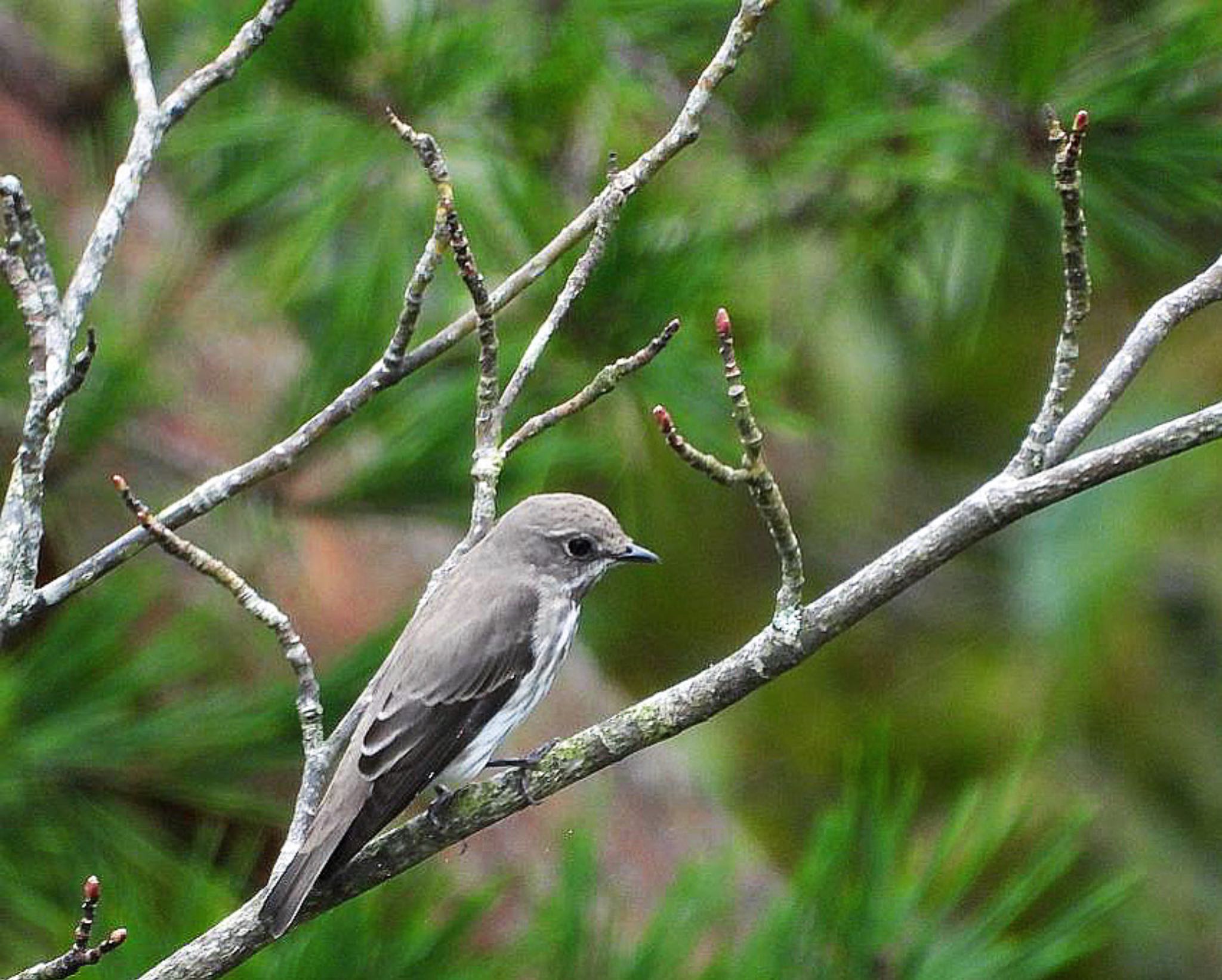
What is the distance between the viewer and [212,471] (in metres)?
3.29

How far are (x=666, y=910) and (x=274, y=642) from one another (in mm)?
1188

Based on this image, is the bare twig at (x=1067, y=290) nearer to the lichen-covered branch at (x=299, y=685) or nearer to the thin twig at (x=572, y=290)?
the thin twig at (x=572, y=290)

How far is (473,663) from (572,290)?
76 cm

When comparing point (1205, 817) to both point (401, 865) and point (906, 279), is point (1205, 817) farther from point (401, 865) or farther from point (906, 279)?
point (401, 865)

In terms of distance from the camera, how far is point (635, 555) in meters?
2.63

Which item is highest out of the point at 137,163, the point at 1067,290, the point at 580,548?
the point at 137,163

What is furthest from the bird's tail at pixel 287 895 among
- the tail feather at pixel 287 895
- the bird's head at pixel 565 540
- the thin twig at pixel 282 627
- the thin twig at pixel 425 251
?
the bird's head at pixel 565 540

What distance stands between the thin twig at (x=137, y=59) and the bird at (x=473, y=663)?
53cm

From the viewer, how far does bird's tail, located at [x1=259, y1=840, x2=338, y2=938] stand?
5.39 ft

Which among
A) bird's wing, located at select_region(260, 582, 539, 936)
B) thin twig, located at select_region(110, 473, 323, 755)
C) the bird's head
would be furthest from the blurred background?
thin twig, located at select_region(110, 473, 323, 755)

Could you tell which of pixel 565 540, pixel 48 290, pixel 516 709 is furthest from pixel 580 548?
pixel 48 290

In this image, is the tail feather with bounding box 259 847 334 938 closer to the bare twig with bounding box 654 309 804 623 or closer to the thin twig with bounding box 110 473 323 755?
the thin twig with bounding box 110 473 323 755

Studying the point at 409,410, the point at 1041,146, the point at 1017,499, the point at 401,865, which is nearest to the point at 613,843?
the point at 409,410

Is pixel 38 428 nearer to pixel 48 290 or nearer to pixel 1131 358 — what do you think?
pixel 48 290
